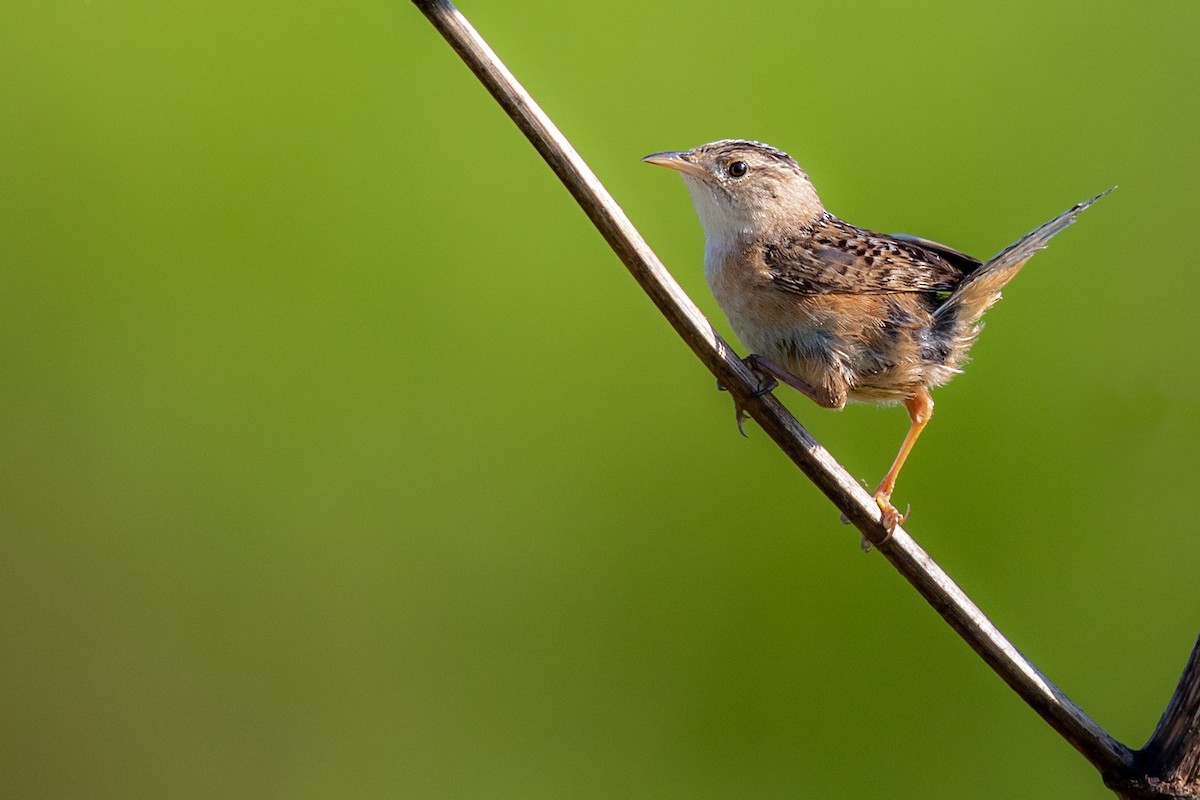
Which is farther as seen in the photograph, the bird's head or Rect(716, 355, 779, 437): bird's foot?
the bird's head

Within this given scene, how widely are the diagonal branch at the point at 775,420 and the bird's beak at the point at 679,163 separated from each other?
3.72 ft

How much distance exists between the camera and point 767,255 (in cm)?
286

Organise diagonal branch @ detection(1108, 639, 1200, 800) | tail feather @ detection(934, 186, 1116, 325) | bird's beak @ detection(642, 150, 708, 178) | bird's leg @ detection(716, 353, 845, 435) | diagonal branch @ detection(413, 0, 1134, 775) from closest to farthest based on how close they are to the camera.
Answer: diagonal branch @ detection(413, 0, 1134, 775) → diagonal branch @ detection(1108, 639, 1200, 800) → tail feather @ detection(934, 186, 1116, 325) → bird's leg @ detection(716, 353, 845, 435) → bird's beak @ detection(642, 150, 708, 178)

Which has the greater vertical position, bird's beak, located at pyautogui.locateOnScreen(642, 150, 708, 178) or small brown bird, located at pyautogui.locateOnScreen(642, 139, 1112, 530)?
bird's beak, located at pyautogui.locateOnScreen(642, 150, 708, 178)

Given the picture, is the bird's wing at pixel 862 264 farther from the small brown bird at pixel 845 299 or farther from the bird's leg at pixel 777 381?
the bird's leg at pixel 777 381

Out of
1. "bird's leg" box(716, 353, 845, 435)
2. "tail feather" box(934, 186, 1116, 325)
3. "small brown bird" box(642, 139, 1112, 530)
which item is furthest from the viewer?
"small brown bird" box(642, 139, 1112, 530)

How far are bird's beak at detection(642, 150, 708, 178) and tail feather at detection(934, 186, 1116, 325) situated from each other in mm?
753

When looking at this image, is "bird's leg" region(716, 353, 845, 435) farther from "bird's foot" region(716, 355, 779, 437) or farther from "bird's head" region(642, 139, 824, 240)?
"bird's head" region(642, 139, 824, 240)

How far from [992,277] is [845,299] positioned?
346 millimetres

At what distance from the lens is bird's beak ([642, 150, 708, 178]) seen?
2.94 m

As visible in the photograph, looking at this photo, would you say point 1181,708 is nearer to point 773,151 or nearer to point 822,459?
point 822,459

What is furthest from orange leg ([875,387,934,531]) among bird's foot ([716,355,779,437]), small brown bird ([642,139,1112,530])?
bird's foot ([716,355,779,437])

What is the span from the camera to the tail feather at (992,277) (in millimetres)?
2371

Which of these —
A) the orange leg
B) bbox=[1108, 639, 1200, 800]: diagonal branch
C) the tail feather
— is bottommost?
bbox=[1108, 639, 1200, 800]: diagonal branch
